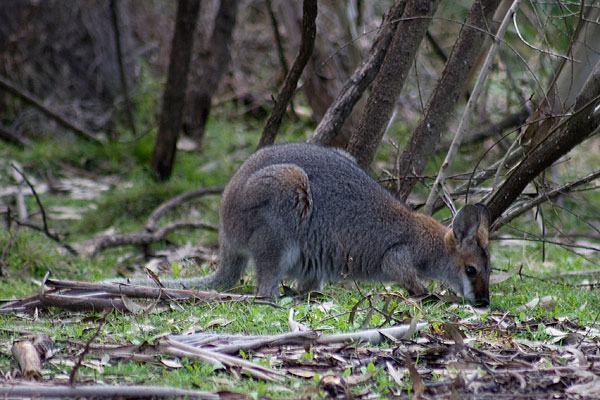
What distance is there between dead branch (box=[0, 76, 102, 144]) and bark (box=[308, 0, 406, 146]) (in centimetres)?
478

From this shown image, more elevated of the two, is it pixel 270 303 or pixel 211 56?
pixel 211 56

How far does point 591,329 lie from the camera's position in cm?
447

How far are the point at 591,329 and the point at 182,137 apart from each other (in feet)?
25.0

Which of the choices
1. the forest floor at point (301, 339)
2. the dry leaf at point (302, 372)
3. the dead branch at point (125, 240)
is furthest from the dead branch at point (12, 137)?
the dry leaf at point (302, 372)

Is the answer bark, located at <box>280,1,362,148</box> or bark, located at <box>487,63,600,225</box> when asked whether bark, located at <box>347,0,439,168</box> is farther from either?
bark, located at <box>280,1,362,148</box>

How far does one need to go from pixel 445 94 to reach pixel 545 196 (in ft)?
3.87

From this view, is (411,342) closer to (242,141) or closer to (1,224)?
(1,224)

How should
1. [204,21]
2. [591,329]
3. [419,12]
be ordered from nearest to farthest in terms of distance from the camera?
1. [591,329]
2. [419,12]
3. [204,21]

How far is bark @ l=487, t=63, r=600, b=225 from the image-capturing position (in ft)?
16.4

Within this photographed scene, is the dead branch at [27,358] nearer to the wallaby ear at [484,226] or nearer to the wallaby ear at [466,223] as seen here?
the wallaby ear at [466,223]

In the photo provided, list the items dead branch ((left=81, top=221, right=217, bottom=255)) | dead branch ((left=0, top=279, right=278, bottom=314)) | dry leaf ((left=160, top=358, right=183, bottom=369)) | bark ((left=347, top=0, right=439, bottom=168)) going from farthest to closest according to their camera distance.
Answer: dead branch ((left=81, top=221, right=217, bottom=255))
bark ((left=347, top=0, right=439, bottom=168))
dead branch ((left=0, top=279, right=278, bottom=314))
dry leaf ((left=160, top=358, right=183, bottom=369))

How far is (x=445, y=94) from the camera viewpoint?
20.2 feet

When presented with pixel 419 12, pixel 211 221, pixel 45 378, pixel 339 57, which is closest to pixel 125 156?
pixel 211 221

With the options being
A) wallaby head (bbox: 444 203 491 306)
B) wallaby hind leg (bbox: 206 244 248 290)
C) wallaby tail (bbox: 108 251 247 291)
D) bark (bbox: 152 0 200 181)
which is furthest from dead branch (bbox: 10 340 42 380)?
bark (bbox: 152 0 200 181)
